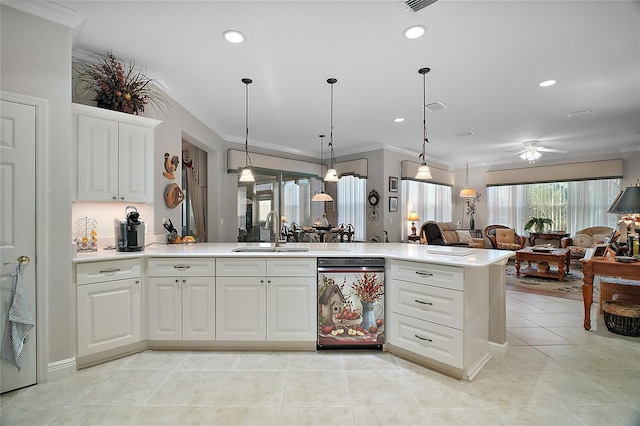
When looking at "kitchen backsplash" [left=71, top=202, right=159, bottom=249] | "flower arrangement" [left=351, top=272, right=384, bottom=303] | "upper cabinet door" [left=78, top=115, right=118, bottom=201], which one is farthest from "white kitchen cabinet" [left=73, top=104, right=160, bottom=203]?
"flower arrangement" [left=351, top=272, right=384, bottom=303]

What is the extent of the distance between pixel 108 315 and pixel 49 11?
91.2 inches

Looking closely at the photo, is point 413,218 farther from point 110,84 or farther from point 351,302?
point 110,84

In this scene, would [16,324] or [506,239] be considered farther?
[506,239]

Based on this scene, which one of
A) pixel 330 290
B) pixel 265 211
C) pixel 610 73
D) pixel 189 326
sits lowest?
pixel 189 326

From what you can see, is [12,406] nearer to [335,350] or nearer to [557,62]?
[335,350]

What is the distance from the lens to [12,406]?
6.39 ft

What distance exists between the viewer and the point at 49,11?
7.27 ft

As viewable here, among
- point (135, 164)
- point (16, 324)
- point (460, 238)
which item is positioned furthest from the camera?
point (460, 238)

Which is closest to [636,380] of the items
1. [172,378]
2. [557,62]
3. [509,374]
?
[509,374]

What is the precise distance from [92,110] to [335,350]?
9.71 feet

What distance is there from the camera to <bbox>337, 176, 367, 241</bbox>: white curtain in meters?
7.36

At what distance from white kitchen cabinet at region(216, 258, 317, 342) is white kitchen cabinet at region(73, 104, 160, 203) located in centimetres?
111

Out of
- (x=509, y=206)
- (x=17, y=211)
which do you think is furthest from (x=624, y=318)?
(x=509, y=206)

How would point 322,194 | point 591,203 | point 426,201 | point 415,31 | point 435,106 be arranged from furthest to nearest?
point 426,201
point 591,203
point 322,194
point 435,106
point 415,31
